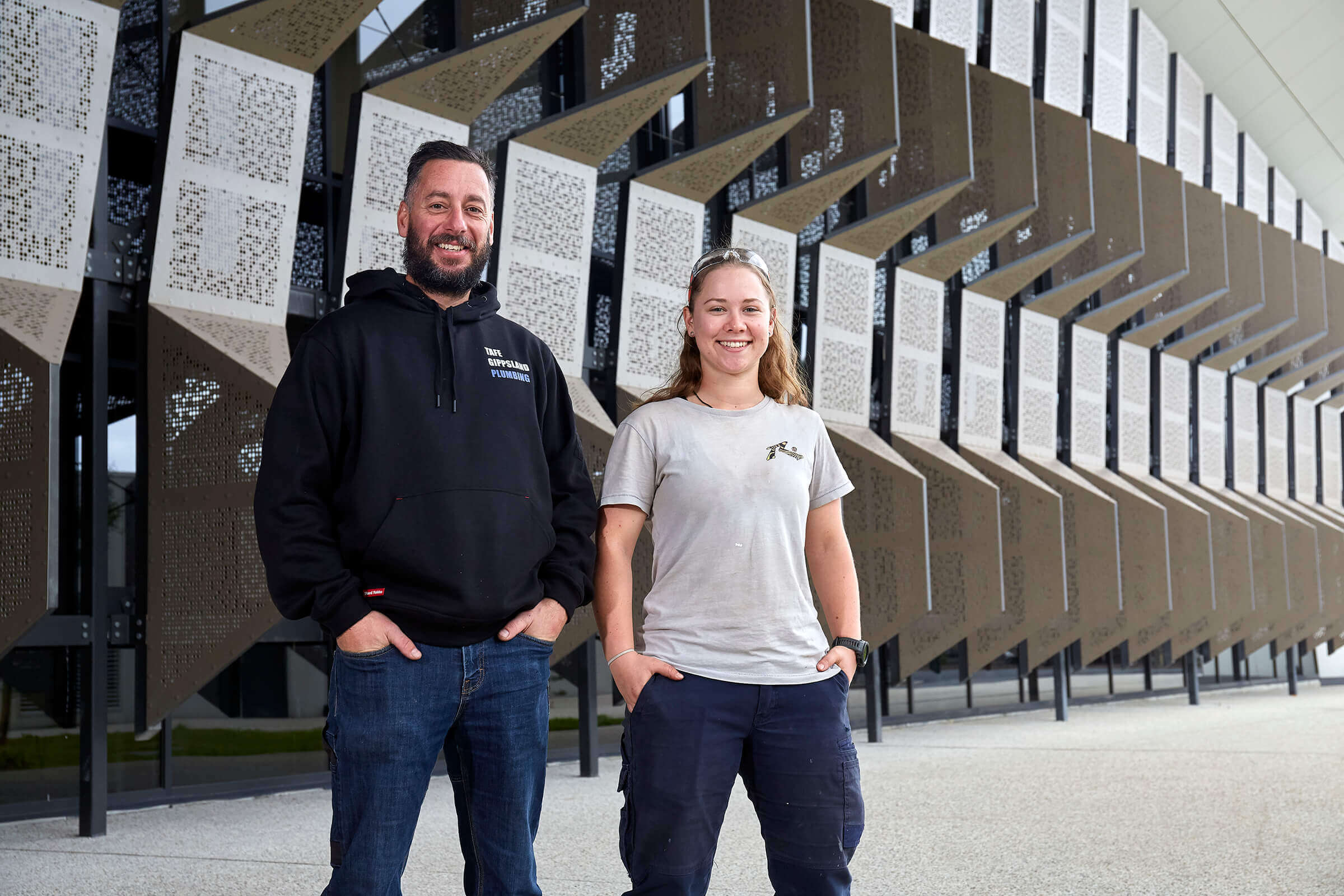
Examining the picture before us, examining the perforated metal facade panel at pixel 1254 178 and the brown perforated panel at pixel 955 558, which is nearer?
the brown perforated panel at pixel 955 558

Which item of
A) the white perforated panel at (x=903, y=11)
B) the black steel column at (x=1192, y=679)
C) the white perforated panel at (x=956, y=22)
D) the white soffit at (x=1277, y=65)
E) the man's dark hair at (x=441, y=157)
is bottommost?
the black steel column at (x=1192, y=679)

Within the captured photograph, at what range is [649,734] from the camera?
2145mm

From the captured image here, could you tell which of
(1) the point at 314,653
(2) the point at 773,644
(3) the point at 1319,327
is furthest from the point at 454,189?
(3) the point at 1319,327

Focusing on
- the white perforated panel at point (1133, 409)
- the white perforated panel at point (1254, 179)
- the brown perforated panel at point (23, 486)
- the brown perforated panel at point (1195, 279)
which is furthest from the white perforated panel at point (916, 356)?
the white perforated panel at point (1254, 179)

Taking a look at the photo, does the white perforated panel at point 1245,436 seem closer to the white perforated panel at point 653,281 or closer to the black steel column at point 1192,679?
the black steel column at point 1192,679

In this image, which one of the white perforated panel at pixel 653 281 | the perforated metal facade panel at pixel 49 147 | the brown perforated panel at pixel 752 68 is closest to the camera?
the perforated metal facade panel at pixel 49 147

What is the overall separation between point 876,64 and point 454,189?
775cm

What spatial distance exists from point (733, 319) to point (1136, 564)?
1151 centimetres

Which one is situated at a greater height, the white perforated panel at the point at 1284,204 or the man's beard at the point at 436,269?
the white perforated panel at the point at 1284,204

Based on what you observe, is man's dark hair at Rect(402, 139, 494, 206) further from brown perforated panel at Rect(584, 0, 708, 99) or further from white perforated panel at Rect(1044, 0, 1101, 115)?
Result: white perforated panel at Rect(1044, 0, 1101, 115)

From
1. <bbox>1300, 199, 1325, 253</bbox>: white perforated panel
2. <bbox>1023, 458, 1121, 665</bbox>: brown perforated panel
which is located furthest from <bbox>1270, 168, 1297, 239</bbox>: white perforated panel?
<bbox>1023, 458, 1121, 665</bbox>: brown perforated panel

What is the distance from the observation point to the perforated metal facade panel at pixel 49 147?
5.15m

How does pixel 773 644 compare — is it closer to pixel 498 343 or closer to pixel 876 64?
pixel 498 343

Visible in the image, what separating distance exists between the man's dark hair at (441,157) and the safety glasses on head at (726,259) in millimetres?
432
